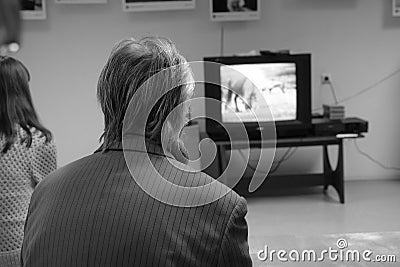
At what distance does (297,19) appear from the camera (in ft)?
16.5

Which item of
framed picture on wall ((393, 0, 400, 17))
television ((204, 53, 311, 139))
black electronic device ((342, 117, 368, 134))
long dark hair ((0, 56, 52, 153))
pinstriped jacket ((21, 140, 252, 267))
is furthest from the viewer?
framed picture on wall ((393, 0, 400, 17))

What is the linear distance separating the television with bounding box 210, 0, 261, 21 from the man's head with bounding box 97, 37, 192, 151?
12.7 ft

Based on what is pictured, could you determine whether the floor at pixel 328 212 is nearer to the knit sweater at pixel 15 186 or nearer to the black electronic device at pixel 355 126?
the black electronic device at pixel 355 126

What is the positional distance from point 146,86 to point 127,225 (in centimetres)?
25

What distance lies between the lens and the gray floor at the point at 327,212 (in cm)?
385

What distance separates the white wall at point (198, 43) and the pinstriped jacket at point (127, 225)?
159 inches

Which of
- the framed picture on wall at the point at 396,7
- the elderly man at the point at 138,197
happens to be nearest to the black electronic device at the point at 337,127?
the framed picture on wall at the point at 396,7

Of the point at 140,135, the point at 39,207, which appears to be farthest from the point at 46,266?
the point at 140,135

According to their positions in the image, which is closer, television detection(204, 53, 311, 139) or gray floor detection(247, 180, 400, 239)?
gray floor detection(247, 180, 400, 239)

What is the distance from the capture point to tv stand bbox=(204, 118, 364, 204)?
14.6 ft

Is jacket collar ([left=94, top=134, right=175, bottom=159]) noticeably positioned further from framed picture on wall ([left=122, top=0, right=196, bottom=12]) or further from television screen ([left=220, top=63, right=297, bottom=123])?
framed picture on wall ([left=122, top=0, right=196, bottom=12])

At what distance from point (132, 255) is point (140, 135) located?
0.74ft

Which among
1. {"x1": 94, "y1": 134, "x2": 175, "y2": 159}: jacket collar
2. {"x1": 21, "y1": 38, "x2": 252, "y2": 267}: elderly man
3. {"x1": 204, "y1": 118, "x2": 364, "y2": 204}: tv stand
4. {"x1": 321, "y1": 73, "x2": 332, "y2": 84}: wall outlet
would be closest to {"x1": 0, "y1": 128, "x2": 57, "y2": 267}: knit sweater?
{"x1": 21, "y1": 38, "x2": 252, "y2": 267}: elderly man

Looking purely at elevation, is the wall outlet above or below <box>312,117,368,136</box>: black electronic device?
above
